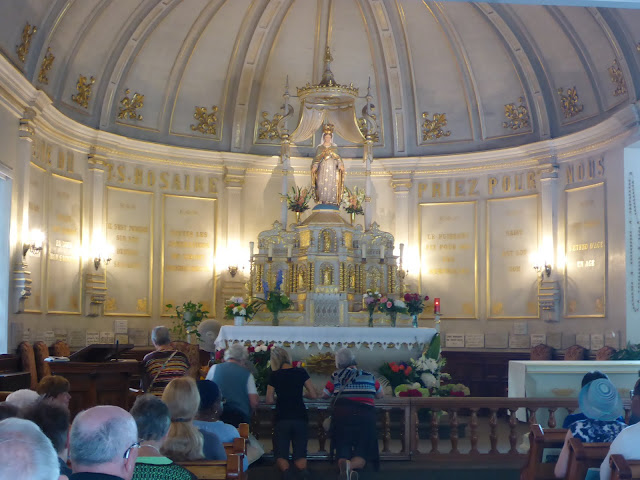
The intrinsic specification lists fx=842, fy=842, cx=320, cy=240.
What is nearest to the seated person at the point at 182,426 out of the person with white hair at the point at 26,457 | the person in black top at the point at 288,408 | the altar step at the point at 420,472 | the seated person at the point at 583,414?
the person with white hair at the point at 26,457

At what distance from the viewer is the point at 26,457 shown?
2.57m

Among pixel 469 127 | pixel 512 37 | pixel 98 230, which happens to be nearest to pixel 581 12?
pixel 512 37

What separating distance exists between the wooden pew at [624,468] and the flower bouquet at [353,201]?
1185 cm

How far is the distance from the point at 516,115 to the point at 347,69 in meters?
3.77

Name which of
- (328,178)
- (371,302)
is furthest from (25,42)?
(371,302)

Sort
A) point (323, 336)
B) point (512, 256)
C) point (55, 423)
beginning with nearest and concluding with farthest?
point (55, 423) < point (323, 336) < point (512, 256)

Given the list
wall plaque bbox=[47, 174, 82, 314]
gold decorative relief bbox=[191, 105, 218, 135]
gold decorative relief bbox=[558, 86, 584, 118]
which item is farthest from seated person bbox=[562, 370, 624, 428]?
gold decorative relief bbox=[191, 105, 218, 135]

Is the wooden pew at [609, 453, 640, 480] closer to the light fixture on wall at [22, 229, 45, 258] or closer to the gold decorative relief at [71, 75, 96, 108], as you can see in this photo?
the light fixture on wall at [22, 229, 45, 258]

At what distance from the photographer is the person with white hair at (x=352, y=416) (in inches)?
332

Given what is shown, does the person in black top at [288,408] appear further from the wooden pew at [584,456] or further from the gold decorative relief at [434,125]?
the gold decorative relief at [434,125]

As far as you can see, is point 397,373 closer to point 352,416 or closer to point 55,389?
point 352,416

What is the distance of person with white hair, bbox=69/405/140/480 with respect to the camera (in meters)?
3.49

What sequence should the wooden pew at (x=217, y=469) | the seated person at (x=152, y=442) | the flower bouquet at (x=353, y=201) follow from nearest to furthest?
the seated person at (x=152, y=442) → the wooden pew at (x=217, y=469) → the flower bouquet at (x=353, y=201)

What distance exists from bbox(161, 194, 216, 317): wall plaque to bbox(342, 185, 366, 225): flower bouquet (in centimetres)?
297
